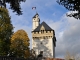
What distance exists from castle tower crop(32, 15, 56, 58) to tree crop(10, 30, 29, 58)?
16.1m

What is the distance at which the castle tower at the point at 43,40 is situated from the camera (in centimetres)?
5550

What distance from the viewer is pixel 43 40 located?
57.0 m

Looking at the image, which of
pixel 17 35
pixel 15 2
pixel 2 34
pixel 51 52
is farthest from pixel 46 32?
pixel 15 2

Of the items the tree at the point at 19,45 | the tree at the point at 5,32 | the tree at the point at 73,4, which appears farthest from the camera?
the tree at the point at 19,45

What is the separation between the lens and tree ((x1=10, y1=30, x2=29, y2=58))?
124 ft

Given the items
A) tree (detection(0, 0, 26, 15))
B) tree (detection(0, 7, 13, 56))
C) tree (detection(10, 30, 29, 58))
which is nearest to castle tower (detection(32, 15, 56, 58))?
tree (detection(10, 30, 29, 58))

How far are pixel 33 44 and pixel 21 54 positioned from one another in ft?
62.0

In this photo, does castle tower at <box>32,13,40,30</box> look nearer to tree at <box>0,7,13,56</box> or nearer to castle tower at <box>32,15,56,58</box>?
castle tower at <box>32,15,56,58</box>

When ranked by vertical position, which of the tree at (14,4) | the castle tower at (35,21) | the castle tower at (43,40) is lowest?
the castle tower at (43,40)

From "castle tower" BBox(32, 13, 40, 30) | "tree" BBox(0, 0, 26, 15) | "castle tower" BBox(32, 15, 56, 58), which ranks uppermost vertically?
"tree" BBox(0, 0, 26, 15)

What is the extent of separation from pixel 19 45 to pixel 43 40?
18855mm

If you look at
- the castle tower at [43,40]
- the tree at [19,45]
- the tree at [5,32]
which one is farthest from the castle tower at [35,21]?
the tree at [5,32]

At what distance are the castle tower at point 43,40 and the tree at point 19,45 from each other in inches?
633

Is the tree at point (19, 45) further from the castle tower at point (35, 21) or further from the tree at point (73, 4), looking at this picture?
the tree at point (73, 4)
